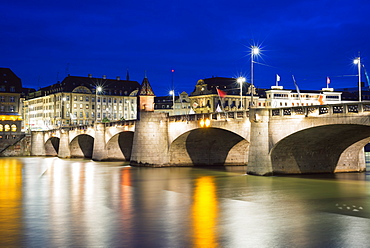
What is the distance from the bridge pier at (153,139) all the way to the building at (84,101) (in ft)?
296

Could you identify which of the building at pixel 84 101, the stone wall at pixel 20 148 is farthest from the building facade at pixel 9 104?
the building at pixel 84 101

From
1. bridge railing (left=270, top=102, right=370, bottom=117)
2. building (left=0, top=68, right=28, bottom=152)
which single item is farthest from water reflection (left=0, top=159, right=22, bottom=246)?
building (left=0, top=68, right=28, bottom=152)

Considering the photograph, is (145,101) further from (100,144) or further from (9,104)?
(9,104)

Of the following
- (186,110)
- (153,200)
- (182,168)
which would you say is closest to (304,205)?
(153,200)

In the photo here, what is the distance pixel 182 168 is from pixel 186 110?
104035mm

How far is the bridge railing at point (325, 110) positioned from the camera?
3556 centimetres

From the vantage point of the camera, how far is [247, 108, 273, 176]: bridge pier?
42844 millimetres

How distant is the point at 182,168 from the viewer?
58.5m

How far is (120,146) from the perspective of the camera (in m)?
77.4

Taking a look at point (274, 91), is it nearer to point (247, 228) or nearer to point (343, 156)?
point (343, 156)

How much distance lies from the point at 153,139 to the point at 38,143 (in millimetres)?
59895

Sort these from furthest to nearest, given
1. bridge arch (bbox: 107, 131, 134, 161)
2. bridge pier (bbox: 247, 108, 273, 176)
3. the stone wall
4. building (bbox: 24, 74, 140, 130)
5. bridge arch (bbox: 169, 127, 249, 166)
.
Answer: building (bbox: 24, 74, 140, 130) < the stone wall < bridge arch (bbox: 107, 131, 134, 161) < bridge arch (bbox: 169, 127, 249, 166) < bridge pier (bbox: 247, 108, 273, 176)

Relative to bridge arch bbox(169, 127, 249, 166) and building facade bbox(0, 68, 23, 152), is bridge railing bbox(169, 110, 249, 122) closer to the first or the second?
bridge arch bbox(169, 127, 249, 166)

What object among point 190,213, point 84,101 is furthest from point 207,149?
point 84,101
